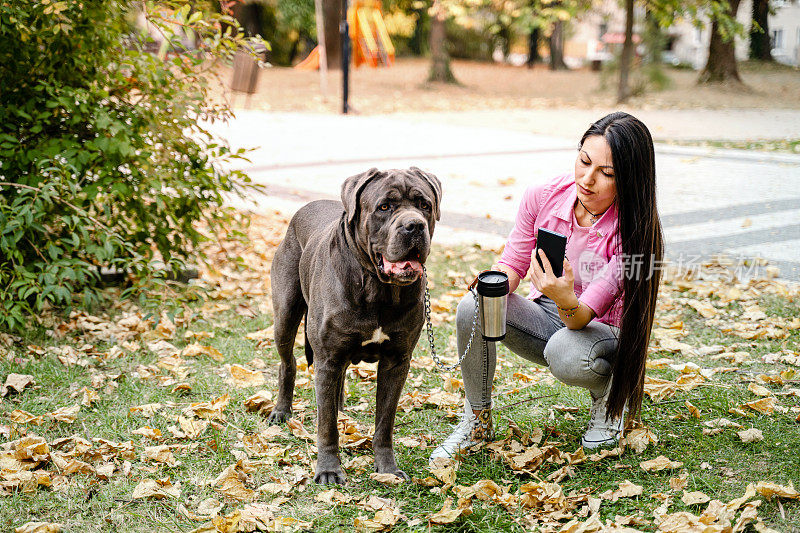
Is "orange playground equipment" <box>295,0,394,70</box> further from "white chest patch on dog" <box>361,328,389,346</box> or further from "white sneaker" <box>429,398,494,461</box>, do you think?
"white chest patch on dog" <box>361,328,389,346</box>

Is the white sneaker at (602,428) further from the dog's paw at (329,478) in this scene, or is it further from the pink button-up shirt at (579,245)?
the dog's paw at (329,478)

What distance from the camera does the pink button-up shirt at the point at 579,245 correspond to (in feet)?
11.1

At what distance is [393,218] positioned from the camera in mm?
3049

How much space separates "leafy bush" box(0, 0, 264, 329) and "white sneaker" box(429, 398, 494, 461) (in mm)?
2537

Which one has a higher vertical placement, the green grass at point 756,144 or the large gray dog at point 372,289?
the large gray dog at point 372,289

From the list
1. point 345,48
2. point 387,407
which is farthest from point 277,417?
Answer: point 345,48

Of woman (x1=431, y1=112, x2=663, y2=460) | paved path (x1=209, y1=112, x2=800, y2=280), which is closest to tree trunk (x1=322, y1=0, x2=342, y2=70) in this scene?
paved path (x1=209, y1=112, x2=800, y2=280)

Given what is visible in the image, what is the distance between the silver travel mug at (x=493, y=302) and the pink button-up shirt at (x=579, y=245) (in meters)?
0.34

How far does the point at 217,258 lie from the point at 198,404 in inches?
119

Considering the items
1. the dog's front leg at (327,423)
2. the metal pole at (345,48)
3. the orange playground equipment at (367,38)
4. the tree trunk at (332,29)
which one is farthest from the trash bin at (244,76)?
the dog's front leg at (327,423)

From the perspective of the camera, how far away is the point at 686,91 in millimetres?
23688

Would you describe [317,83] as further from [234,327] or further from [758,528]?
[758,528]

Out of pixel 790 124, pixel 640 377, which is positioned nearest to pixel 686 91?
pixel 790 124

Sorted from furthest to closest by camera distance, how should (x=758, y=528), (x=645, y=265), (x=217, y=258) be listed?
(x=217, y=258) < (x=645, y=265) < (x=758, y=528)
